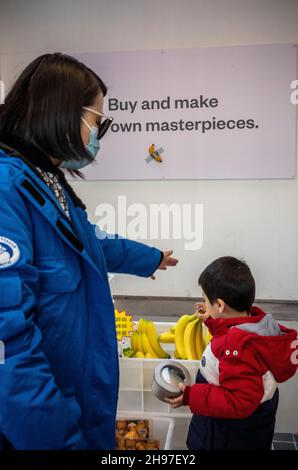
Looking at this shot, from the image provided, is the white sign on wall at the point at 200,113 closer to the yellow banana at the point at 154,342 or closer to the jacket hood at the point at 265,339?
the yellow banana at the point at 154,342

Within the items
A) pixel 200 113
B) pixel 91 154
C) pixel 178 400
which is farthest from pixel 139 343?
pixel 200 113

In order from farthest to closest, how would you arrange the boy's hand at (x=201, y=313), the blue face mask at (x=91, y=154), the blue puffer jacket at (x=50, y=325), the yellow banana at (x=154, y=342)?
the yellow banana at (x=154, y=342) → the boy's hand at (x=201, y=313) → the blue face mask at (x=91, y=154) → the blue puffer jacket at (x=50, y=325)

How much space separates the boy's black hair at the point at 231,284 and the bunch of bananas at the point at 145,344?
2.11 ft

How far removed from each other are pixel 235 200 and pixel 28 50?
2.03 meters

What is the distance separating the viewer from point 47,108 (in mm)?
995

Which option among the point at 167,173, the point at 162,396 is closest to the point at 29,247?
the point at 162,396

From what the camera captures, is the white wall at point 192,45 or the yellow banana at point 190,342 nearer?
the yellow banana at point 190,342

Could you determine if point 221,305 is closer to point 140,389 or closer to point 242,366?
point 242,366

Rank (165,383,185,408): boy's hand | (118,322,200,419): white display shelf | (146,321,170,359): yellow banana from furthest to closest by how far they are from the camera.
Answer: (146,321,170,359): yellow banana, (118,322,200,419): white display shelf, (165,383,185,408): boy's hand

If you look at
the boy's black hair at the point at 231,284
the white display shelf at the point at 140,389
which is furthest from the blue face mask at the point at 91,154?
the white display shelf at the point at 140,389

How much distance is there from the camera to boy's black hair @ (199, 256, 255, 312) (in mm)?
1471

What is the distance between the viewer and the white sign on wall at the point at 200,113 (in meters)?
3.48

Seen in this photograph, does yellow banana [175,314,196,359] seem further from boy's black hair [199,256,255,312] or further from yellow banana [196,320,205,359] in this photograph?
boy's black hair [199,256,255,312]

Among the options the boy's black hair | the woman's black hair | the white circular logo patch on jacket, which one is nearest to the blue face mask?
the woman's black hair
